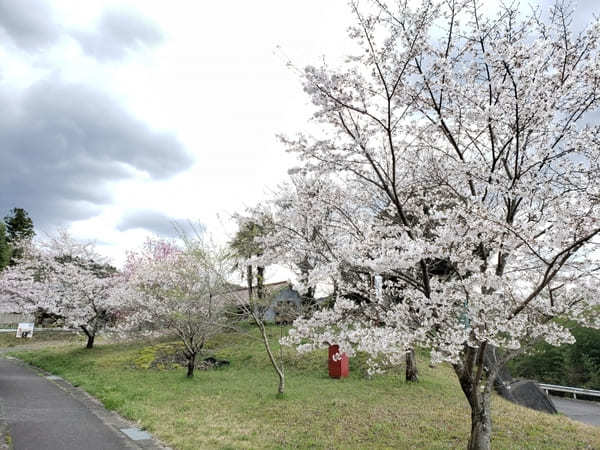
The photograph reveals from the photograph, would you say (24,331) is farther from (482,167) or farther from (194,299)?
(482,167)

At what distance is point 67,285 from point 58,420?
13.8 m

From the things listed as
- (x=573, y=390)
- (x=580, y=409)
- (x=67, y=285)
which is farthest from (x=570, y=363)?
(x=67, y=285)

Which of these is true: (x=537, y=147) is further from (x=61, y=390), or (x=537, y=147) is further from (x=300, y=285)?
(x=61, y=390)

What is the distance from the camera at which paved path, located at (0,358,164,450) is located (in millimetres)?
5652

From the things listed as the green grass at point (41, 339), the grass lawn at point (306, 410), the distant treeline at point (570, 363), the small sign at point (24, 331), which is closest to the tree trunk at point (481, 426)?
the grass lawn at point (306, 410)

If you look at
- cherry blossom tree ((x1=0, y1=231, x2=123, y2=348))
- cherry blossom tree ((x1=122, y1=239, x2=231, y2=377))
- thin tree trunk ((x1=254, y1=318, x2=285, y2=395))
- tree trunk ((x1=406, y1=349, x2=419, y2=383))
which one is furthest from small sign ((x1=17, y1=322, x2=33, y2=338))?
tree trunk ((x1=406, y1=349, x2=419, y2=383))

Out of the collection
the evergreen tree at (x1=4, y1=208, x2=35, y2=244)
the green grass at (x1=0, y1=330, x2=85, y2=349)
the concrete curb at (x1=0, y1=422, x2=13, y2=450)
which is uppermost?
the evergreen tree at (x1=4, y1=208, x2=35, y2=244)

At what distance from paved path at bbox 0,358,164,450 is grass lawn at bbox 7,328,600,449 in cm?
41

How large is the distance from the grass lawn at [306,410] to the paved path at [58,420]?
41cm

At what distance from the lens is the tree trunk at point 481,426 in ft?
17.0

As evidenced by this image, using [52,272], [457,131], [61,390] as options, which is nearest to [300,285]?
[457,131]

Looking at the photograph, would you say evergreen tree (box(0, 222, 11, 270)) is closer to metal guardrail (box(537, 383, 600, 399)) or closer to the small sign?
the small sign

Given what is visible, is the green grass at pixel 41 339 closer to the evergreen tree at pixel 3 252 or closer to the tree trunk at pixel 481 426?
the evergreen tree at pixel 3 252

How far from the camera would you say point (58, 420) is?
22.7ft
